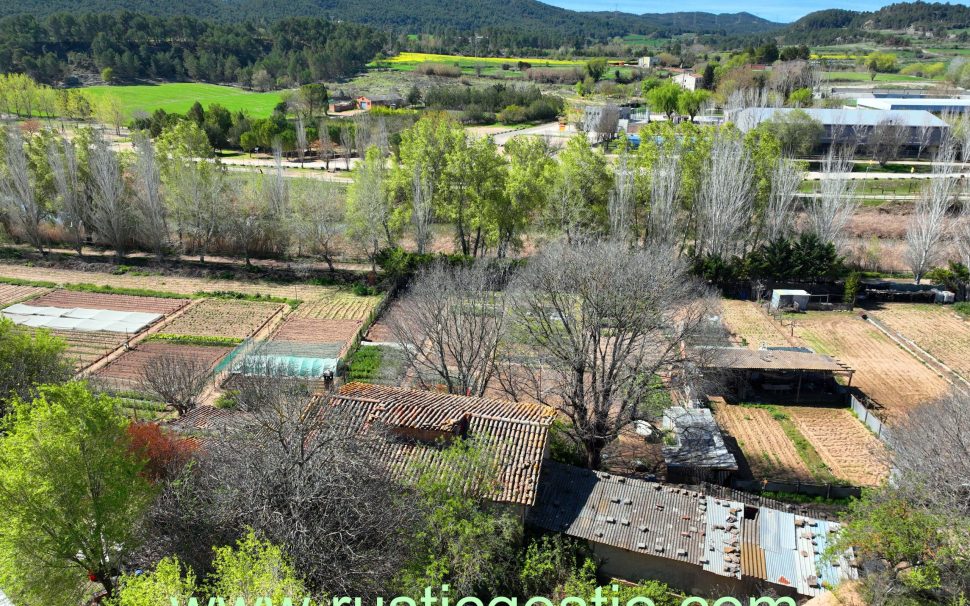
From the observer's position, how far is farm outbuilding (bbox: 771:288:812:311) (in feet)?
114

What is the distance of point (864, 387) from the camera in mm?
26734

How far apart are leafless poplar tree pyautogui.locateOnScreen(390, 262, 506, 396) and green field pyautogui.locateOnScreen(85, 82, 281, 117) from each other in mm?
71269

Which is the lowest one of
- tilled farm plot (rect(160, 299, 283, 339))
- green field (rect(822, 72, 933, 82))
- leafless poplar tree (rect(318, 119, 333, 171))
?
tilled farm plot (rect(160, 299, 283, 339))

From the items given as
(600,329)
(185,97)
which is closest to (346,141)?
(185,97)

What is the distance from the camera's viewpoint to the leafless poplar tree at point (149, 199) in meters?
39.9

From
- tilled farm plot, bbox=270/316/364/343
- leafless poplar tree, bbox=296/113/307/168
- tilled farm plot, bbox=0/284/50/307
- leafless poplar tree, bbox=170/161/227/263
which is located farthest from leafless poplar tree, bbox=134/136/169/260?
leafless poplar tree, bbox=296/113/307/168

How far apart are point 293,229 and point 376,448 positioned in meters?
27.6

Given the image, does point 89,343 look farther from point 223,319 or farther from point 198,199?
point 198,199

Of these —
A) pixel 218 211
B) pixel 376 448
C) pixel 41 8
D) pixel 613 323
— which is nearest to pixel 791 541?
pixel 613 323

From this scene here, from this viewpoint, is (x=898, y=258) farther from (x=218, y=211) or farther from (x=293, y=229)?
(x=218, y=211)

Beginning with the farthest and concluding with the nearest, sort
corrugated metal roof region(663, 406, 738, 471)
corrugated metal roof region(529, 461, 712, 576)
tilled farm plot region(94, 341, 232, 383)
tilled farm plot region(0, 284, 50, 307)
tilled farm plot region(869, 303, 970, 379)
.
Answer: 1. tilled farm plot region(0, 284, 50, 307)
2. tilled farm plot region(869, 303, 970, 379)
3. tilled farm plot region(94, 341, 232, 383)
4. corrugated metal roof region(663, 406, 738, 471)
5. corrugated metal roof region(529, 461, 712, 576)

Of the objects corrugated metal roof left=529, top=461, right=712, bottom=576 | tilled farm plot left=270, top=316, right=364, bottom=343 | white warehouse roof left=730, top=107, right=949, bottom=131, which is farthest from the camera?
white warehouse roof left=730, top=107, right=949, bottom=131

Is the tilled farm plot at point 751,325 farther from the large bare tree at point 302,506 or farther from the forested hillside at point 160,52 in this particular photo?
the forested hillside at point 160,52

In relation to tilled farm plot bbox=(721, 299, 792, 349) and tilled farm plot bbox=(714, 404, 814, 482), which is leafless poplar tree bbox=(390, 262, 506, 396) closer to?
tilled farm plot bbox=(714, 404, 814, 482)
